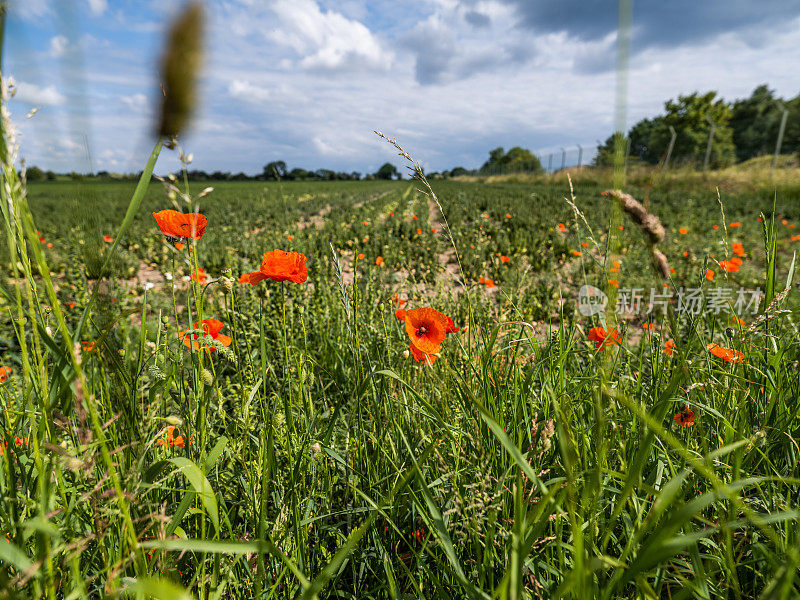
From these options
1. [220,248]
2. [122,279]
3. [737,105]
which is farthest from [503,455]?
[737,105]

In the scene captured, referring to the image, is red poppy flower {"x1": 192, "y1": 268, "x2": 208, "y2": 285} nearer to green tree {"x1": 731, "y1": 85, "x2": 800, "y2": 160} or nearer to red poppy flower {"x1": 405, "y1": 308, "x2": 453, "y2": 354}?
red poppy flower {"x1": 405, "y1": 308, "x2": 453, "y2": 354}

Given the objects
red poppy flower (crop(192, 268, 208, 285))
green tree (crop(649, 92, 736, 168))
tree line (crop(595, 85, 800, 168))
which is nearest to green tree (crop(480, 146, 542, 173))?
tree line (crop(595, 85, 800, 168))

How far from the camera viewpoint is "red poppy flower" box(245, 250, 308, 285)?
1110mm

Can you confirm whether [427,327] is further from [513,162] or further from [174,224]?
[513,162]

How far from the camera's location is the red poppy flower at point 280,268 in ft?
3.64

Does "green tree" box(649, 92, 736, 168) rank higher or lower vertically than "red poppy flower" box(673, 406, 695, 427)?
higher

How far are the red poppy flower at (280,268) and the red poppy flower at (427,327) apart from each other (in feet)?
1.11

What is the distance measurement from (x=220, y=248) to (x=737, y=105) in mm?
56547

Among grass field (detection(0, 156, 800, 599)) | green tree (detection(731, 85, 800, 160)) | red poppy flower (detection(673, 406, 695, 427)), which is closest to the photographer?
grass field (detection(0, 156, 800, 599))

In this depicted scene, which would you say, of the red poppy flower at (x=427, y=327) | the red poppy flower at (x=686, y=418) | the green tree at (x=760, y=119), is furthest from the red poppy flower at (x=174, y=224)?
the green tree at (x=760, y=119)

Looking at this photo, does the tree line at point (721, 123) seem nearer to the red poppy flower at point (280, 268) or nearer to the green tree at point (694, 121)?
the green tree at point (694, 121)

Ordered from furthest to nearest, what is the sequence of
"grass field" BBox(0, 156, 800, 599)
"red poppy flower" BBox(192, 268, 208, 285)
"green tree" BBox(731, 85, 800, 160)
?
1. "green tree" BBox(731, 85, 800, 160)
2. "red poppy flower" BBox(192, 268, 208, 285)
3. "grass field" BBox(0, 156, 800, 599)

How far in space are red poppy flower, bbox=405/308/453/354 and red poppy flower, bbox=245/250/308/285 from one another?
0.34 meters

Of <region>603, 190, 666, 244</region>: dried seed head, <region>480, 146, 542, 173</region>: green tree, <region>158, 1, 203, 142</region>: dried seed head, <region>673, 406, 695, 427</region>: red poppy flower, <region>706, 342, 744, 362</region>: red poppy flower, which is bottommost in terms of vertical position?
<region>673, 406, 695, 427</region>: red poppy flower
